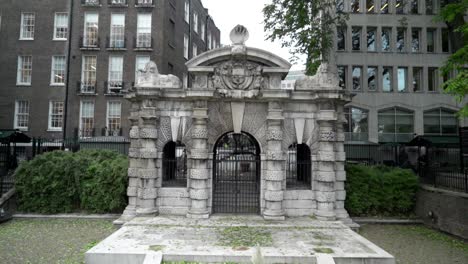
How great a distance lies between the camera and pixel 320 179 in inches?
460

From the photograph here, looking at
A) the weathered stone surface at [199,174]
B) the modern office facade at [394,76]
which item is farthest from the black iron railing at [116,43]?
the modern office facade at [394,76]

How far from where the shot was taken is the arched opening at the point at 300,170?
41.3 feet

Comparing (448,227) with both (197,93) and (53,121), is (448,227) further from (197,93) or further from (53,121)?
(53,121)

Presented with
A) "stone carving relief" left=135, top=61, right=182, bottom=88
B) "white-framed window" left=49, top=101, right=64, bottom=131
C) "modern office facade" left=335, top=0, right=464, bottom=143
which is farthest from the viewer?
"modern office facade" left=335, top=0, right=464, bottom=143

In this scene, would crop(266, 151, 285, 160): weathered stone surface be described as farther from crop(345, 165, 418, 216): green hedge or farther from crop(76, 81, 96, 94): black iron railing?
crop(76, 81, 96, 94): black iron railing

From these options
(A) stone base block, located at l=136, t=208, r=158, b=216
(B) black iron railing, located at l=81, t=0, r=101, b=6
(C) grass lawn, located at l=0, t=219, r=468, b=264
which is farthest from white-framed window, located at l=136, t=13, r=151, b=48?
(A) stone base block, located at l=136, t=208, r=158, b=216

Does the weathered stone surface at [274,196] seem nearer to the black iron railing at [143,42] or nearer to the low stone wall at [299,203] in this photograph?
the low stone wall at [299,203]

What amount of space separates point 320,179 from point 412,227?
502cm

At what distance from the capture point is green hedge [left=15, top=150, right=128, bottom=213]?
13.3 meters

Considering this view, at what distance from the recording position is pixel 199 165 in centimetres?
1147

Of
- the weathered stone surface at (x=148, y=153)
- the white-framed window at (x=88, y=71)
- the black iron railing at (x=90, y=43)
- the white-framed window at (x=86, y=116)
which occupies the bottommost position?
the weathered stone surface at (x=148, y=153)

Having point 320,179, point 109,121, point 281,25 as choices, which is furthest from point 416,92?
point 109,121

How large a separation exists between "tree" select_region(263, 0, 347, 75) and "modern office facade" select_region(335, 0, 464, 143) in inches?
485

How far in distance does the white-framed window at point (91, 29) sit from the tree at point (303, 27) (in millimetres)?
16021
